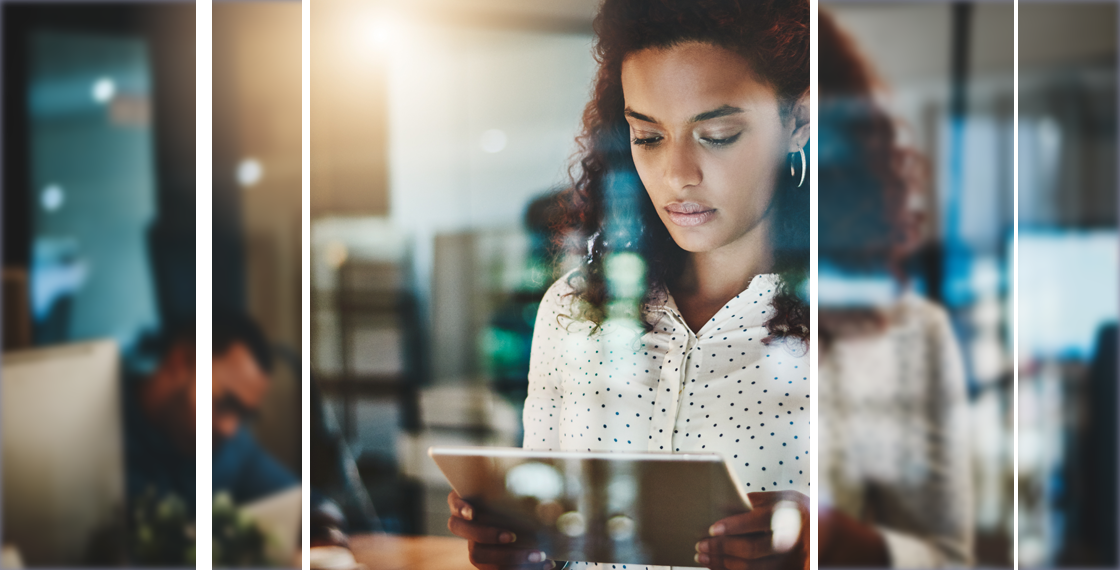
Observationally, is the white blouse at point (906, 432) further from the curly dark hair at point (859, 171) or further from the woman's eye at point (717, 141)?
the woman's eye at point (717, 141)

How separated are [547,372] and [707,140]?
791 millimetres

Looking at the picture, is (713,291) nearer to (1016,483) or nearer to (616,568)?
(616,568)

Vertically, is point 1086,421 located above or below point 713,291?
below

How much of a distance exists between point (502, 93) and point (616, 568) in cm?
140

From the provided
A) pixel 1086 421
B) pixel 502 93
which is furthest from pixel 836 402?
pixel 502 93

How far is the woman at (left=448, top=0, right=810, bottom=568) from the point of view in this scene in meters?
1.92

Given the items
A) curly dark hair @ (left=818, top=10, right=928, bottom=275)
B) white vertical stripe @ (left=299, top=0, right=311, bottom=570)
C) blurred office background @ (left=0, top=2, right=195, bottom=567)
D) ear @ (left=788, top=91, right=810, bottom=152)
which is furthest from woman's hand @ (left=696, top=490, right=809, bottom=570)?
blurred office background @ (left=0, top=2, right=195, bottom=567)

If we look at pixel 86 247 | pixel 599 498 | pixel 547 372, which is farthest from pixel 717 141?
pixel 86 247

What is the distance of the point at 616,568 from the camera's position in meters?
1.98

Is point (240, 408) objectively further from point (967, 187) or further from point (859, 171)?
point (967, 187)

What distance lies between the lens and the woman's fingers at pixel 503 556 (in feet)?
6.61

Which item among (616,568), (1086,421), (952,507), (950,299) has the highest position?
(950,299)

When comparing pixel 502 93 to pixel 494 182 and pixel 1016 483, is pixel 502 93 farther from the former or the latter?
pixel 1016 483

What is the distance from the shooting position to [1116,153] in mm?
1954
